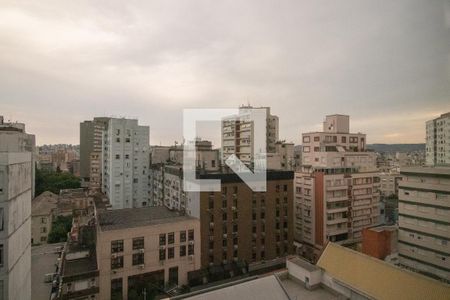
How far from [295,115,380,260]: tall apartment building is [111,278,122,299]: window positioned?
7496 millimetres

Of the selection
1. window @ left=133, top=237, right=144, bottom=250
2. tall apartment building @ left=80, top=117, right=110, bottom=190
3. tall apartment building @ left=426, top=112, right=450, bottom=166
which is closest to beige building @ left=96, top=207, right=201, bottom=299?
window @ left=133, top=237, right=144, bottom=250

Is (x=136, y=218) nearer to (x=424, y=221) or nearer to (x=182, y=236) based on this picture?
(x=182, y=236)

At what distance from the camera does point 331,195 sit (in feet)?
39.0

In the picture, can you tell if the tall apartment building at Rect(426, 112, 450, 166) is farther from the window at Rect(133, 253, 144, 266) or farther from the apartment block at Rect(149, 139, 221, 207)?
the apartment block at Rect(149, 139, 221, 207)

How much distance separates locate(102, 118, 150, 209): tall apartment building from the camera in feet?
49.5

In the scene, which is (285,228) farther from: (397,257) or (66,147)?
(66,147)

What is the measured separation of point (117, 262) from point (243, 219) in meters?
4.49

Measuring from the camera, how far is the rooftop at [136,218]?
28.5 feet

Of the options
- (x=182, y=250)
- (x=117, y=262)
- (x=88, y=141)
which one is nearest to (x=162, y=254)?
(x=182, y=250)

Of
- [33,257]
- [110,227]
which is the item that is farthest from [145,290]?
[33,257]

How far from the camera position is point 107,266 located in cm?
790

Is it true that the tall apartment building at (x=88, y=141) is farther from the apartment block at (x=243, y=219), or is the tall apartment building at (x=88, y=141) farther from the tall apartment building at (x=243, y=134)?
the apartment block at (x=243, y=219)

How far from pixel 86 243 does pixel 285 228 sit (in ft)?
24.4

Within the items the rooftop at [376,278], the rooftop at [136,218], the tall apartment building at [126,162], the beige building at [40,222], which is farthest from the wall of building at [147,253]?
the beige building at [40,222]
